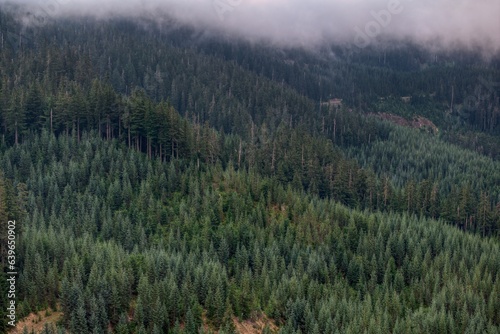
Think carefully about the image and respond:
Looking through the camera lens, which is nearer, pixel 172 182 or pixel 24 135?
pixel 172 182

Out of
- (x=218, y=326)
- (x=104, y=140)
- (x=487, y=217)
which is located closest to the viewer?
(x=218, y=326)

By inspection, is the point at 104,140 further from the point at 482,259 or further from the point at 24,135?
the point at 482,259

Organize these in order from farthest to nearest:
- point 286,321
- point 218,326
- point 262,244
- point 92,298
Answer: point 262,244 → point 286,321 → point 218,326 → point 92,298

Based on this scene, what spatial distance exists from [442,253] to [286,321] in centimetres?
4399

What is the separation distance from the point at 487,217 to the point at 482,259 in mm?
38929

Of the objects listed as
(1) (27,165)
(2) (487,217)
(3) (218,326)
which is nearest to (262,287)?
(3) (218,326)

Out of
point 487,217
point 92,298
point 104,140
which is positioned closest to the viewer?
point 92,298

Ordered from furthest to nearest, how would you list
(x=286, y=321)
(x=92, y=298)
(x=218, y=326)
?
(x=286, y=321), (x=218, y=326), (x=92, y=298)

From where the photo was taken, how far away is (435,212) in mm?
173500

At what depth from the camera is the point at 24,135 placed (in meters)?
152

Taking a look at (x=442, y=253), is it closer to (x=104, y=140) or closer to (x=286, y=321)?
(x=286, y=321)

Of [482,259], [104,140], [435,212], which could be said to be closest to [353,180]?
[435,212]

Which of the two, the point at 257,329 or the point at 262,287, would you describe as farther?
the point at 262,287

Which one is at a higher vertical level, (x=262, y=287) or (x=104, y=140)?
(x=104, y=140)
